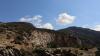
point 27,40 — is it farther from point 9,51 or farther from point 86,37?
point 86,37

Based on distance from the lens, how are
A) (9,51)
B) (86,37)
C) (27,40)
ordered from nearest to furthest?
(9,51) → (27,40) → (86,37)

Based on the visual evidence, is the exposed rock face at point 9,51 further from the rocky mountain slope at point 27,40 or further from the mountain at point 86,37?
the mountain at point 86,37

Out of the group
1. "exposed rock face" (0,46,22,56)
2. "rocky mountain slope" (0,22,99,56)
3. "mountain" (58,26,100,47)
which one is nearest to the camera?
"exposed rock face" (0,46,22,56)

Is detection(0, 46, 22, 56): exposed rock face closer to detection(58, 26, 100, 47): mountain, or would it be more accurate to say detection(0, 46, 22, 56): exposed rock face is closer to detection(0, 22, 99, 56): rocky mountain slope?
detection(0, 22, 99, 56): rocky mountain slope

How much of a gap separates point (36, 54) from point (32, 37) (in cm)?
1288

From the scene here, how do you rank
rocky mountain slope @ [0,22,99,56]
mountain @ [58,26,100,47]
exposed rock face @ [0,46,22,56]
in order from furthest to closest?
mountain @ [58,26,100,47]
rocky mountain slope @ [0,22,99,56]
exposed rock face @ [0,46,22,56]

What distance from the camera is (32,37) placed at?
6247cm

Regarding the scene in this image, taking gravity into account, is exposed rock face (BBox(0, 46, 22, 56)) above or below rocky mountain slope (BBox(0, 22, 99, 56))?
below

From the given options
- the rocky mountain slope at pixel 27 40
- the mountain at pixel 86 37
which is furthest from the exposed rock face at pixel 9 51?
the mountain at pixel 86 37

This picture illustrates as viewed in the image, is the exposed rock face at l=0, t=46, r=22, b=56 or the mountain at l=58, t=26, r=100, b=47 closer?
the exposed rock face at l=0, t=46, r=22, b=56

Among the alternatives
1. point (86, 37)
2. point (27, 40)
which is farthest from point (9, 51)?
point (86, 37)

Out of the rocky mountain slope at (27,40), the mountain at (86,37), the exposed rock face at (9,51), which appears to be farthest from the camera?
the mountain at (86,37)

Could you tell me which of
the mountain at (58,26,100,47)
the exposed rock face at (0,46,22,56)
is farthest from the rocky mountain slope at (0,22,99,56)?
the mountain at (58,26,100,47)

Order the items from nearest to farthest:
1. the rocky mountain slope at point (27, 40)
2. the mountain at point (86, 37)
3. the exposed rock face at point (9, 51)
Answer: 1. the exposed rock face at point (9, 51)
2. the rocky mountain slope at point (27, 40)
3. the mountain at point (86, 37)
